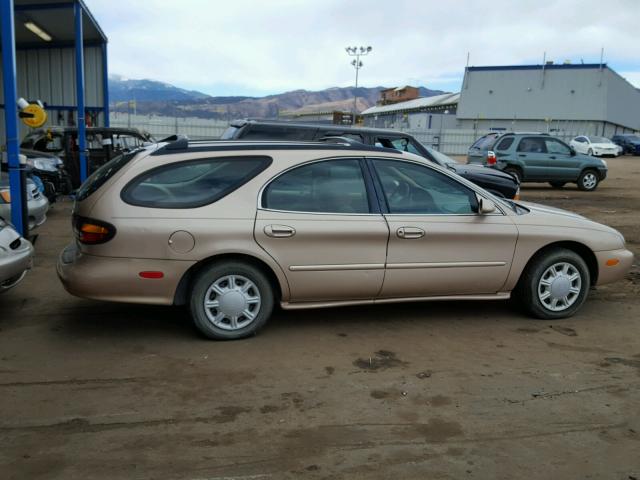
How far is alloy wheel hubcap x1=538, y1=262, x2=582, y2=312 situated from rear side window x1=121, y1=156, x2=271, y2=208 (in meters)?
2.71

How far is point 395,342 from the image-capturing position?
4.89m

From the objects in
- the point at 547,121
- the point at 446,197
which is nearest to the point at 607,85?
the point at 547,121

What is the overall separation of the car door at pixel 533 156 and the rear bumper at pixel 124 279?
14364 mm

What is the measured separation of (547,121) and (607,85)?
6.24 meters

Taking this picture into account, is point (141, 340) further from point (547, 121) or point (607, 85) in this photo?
point (607, 85)

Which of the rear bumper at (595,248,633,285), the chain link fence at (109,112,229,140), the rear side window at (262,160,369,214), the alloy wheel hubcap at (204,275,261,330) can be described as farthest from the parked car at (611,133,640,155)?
the alloy wheel hubcap at (204,275,261,330)

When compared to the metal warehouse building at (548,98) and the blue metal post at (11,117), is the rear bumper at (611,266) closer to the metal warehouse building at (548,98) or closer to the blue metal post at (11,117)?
the blue metal post at (11,117)

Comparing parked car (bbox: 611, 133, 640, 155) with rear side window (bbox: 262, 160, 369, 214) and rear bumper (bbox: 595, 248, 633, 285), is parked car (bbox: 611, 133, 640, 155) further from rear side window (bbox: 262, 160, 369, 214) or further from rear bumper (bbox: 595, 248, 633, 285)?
rear side window (bbox: 262, 160, 369, 214)

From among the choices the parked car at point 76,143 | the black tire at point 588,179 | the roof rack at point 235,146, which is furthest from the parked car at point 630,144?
the roof rack at point 235,146

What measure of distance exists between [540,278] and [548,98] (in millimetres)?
51551

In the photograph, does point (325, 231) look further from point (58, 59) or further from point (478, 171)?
point (58, 59)

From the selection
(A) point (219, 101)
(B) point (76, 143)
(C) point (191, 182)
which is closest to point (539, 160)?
(B) point (76, 143)

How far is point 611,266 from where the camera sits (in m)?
5.59

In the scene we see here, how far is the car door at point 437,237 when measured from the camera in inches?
197
